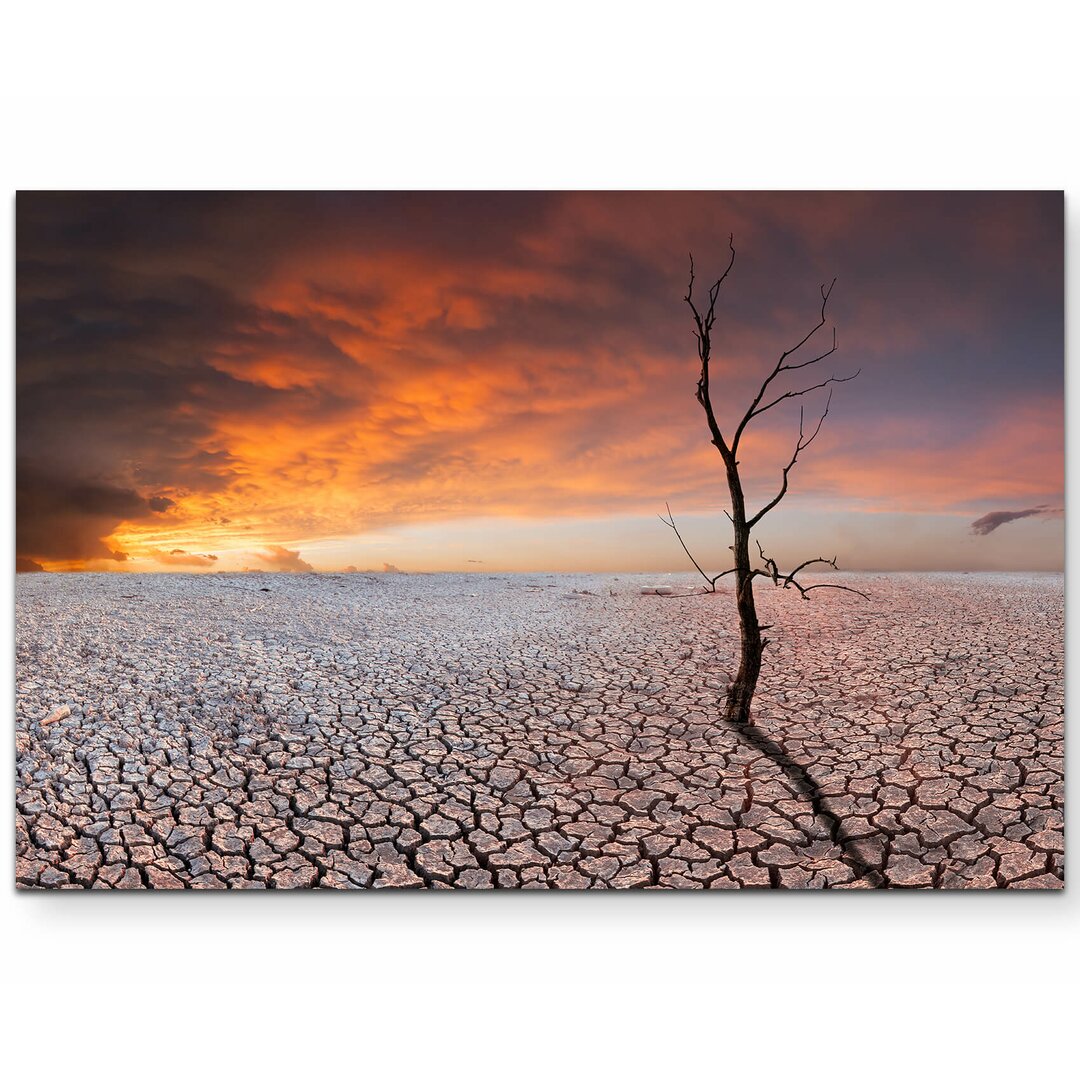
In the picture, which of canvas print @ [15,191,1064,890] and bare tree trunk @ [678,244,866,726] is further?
bare tree trunk @ [678,244,866,726]

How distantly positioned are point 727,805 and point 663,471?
1408 mm

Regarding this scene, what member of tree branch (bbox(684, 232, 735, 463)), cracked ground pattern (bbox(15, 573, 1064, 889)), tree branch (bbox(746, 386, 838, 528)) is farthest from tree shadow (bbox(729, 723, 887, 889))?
tree branch (bbox(684, 232, 735, 463))

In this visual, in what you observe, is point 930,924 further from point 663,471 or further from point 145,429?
point 145,429

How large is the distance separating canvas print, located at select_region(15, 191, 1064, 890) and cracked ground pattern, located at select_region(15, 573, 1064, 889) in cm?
2

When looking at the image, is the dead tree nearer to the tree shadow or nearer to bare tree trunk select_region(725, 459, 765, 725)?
bare tree trunk select_region(725, 459, 765, 725)

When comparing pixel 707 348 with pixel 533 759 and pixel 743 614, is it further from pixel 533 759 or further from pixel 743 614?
pixel 533 759

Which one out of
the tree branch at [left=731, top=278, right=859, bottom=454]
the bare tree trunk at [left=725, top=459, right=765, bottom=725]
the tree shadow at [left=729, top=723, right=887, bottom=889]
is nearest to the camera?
the tree shadow at [left=729, top=723, right=887, bottom=889]

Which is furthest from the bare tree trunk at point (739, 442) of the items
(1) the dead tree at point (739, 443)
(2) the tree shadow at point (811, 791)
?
(2) the tree shadow at point (811, 791)

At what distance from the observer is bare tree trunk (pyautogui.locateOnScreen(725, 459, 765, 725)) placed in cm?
263

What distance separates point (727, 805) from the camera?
→ 222 centimetres

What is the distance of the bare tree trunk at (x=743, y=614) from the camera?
2633 millimetres

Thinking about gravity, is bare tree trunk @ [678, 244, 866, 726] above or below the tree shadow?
above

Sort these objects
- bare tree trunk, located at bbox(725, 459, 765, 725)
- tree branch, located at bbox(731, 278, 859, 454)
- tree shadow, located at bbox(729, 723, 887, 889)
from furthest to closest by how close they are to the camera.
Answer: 1. bare tree trunk, located at bbox(725, 459, 765, 725)
2. tree branch, located at bbox(731, 278, 859, 454)
3. tree shadow, located at bbox(729, 723, 887, 889)
